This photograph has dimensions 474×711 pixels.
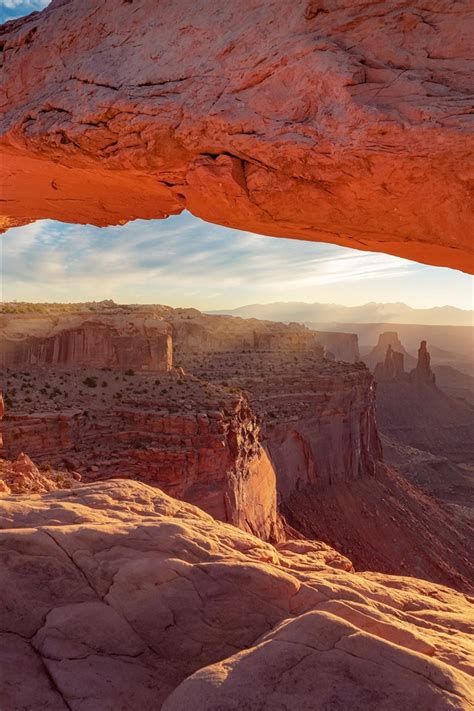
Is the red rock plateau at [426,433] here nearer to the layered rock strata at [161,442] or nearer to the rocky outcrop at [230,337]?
the rocky outcrop at [230,337]

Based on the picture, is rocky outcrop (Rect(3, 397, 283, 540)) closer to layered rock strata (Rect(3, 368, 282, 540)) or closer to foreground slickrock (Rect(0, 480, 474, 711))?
layered rock strata (Rect(3, 368, 282, 540))

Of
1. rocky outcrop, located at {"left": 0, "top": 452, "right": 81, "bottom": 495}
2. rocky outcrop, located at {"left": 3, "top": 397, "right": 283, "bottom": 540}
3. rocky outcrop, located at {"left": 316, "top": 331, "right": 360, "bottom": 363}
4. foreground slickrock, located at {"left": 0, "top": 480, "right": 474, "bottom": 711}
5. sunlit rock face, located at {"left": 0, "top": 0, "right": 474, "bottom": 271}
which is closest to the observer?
foreground slickrock, located at {"left": 0, "top": 480, "right": 474, "bottom": 711}

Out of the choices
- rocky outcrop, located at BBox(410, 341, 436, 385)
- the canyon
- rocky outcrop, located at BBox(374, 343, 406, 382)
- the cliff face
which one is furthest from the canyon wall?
the canyon

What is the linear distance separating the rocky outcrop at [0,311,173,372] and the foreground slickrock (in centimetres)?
2280

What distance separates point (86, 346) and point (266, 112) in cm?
2466

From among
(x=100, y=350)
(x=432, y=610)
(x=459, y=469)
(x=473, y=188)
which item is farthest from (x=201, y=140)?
(x=459, y=469)

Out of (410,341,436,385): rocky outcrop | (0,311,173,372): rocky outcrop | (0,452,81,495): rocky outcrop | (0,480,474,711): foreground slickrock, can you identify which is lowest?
(410,341,436,385): rocky outcrop

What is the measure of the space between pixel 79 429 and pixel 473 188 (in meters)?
18.3

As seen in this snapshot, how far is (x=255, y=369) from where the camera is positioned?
3762 centimetres

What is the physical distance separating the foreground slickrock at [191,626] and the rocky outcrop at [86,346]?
898 inches

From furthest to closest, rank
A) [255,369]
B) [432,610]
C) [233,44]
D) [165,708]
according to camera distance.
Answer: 1. [255,369]
2. [233,44]
3. [432,610]
4. [165,708]

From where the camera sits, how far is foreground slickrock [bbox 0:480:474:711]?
10.7 feet

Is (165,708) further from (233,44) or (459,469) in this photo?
(459,469)

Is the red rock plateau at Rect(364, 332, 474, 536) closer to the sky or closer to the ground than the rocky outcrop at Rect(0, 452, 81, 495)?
closer to the ground
